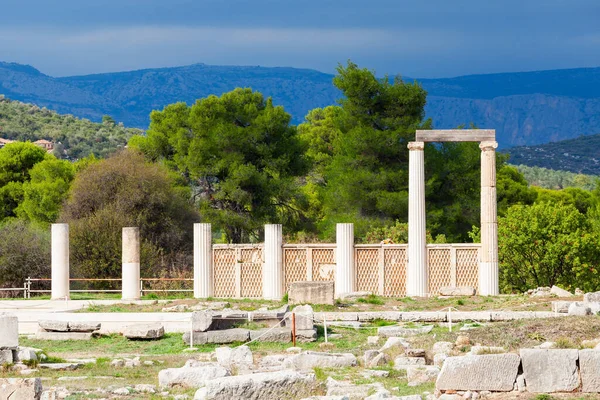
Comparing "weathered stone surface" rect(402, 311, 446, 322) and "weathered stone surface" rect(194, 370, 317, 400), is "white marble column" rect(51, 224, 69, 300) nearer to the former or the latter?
"weathered stone surface" rect(402, 311, 446, 322)

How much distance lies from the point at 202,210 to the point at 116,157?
16.3ft

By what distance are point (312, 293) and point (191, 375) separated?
15548 mm

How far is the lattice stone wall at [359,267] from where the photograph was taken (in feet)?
132

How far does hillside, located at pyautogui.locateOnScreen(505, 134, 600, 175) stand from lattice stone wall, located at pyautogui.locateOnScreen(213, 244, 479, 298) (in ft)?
434

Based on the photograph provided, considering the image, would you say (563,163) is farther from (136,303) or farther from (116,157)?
(136,303)

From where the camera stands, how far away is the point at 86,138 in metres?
104

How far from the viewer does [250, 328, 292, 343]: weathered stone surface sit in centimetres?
2620

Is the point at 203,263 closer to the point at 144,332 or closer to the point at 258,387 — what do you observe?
the point at 144,332

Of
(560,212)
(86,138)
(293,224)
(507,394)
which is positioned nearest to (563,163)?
(86,138)

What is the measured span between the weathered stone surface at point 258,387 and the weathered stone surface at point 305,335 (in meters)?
9.78

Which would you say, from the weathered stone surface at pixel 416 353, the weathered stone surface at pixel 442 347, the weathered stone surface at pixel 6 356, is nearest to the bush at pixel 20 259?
the weathered stone surface at pixel 6 356

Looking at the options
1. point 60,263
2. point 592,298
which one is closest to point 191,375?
point 592,298

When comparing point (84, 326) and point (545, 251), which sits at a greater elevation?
point (545, 251)

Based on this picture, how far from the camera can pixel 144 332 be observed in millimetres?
27375
